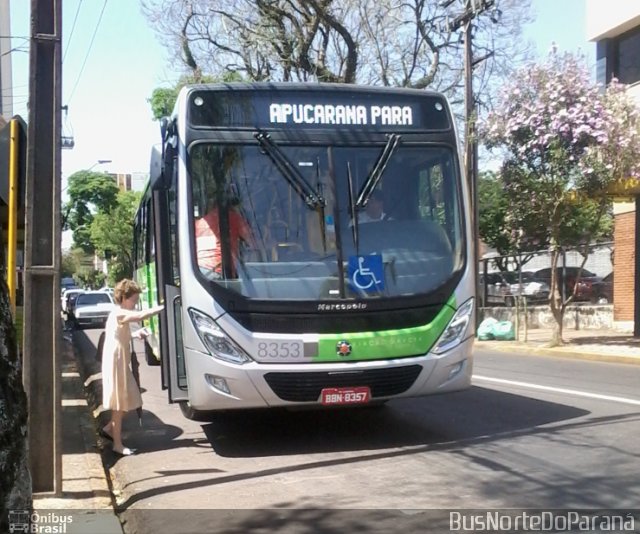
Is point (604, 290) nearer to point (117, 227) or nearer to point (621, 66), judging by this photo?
point (621, 66)

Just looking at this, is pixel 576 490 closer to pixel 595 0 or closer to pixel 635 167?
pixel 635 167

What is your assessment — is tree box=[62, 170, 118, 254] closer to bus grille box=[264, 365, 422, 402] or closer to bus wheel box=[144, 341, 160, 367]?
bus wheel box=[144, 341, 160, 367]

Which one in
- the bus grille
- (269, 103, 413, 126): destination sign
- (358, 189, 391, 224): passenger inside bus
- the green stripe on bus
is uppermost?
(269, 103, 413, 126): destination sign

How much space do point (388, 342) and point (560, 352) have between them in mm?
10092

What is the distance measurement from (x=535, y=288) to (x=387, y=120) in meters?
17.8

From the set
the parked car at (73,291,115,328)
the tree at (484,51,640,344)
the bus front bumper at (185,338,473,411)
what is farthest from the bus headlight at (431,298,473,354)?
the parked car at (73,291,115,328)

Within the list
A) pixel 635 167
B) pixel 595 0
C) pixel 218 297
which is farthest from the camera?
pixel 595 0

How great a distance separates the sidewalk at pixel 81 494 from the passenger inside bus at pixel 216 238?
2.01m

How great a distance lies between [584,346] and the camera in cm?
1703

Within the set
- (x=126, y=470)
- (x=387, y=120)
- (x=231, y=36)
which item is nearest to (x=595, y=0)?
(x=231, y=36)

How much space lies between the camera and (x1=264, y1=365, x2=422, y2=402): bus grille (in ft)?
A: 23.3

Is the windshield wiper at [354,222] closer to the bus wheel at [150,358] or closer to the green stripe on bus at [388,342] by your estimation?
the green stripe on bus at [388,342]

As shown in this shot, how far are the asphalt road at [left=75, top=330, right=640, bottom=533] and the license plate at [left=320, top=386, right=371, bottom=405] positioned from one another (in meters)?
0.52

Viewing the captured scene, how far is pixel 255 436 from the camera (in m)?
8.45
